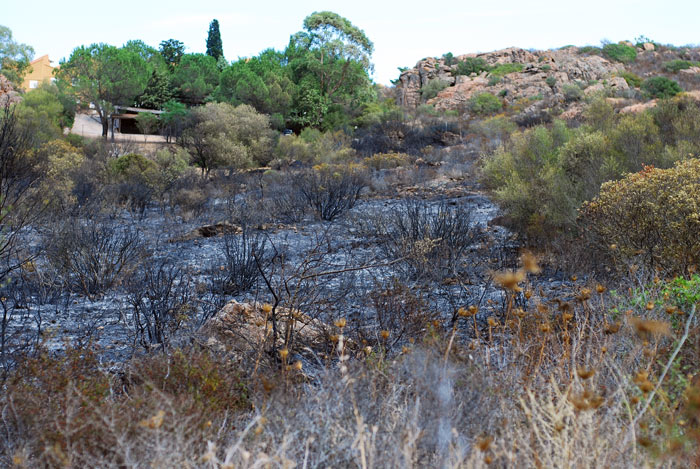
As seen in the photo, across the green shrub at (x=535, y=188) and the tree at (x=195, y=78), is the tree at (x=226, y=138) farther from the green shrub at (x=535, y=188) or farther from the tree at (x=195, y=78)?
the tree at (x=195, y=78)

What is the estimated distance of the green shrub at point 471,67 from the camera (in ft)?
147

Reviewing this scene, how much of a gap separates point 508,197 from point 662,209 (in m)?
3.28

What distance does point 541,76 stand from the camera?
38750mm

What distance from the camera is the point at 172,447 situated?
6.44 ft

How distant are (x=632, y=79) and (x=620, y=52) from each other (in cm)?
1041

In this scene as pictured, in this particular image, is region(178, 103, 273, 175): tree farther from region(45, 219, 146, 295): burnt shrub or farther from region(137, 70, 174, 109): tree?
region(45, 219, 146, 295): burnt shrub

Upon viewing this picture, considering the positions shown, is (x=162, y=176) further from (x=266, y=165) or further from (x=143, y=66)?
(x=143, y=66)

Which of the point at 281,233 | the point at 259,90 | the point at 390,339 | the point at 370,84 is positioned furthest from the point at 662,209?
the point at 370,84

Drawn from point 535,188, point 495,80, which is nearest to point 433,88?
point 495,80

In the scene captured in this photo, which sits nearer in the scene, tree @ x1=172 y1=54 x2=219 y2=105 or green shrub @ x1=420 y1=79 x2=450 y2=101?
tree @ x1=172 y1=54 x2=219 y2=105

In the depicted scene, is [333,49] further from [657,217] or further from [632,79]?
[657,217]

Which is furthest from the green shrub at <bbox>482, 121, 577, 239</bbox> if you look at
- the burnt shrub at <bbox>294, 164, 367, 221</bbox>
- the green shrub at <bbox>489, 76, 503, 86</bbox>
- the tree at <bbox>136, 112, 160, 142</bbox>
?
the green shrub at <bbox>489, 76, 503, 86</bbox>

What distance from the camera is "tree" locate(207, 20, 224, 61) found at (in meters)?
47.7

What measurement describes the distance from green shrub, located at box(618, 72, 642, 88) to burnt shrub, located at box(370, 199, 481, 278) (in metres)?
32.1
